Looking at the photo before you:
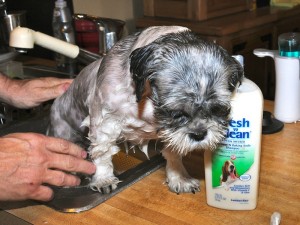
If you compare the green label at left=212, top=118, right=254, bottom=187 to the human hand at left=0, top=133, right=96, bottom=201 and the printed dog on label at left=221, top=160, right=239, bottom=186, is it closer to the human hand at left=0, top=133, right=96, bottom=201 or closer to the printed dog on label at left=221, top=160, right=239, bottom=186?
the printed dog on label at left=221, top=160, right=239, bottom=186

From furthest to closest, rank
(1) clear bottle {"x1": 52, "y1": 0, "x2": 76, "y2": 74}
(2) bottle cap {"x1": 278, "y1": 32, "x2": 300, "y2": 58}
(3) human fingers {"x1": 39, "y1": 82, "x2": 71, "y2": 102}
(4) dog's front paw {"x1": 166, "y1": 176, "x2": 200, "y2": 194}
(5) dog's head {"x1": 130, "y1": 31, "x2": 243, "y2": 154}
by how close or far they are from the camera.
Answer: (1) clear bottle {"x1": 52, "y1": 0, "x2": 76, "y2": 74} < (3) human fingers {"x1": 39, "y1": 82, "x2": 71, "y2": 102} < (2) bottle cap {"x1": 278, "y1": 32, "x2": 300, "y2": 58} < (4) dog's front paw {"x1": 166, "y1": 176, "x2": 200, "y2": 194} < (5) dog's head {"x1": 130, "y1": 31, "x2": 243, "y2": 154}

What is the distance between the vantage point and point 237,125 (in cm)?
87

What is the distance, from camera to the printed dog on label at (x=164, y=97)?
861 millimetres

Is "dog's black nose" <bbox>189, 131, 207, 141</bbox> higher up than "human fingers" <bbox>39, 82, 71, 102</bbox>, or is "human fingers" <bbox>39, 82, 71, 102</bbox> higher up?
"dog's black nose" <bbox>189, 131, 207, 141</bbox>

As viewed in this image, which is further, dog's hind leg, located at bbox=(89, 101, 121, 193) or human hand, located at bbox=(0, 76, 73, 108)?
human hand, located at bbox=(0, 76, 73, 108)

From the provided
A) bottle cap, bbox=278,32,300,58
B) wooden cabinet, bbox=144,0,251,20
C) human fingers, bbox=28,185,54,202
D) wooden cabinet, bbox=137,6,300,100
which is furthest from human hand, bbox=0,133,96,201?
wooden cabinet, bbox=144,0,251,20

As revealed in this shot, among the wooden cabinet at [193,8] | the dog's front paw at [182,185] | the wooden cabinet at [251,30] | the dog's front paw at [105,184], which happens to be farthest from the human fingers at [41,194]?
the wooden cabinet at [193,8]

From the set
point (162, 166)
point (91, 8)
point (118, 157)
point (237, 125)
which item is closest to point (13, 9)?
point (91, 8)

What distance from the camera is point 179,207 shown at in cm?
93

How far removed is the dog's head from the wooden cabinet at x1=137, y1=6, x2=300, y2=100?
1.40m

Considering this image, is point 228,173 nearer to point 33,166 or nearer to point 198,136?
point 198,136

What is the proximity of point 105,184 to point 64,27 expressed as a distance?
95 centimetres

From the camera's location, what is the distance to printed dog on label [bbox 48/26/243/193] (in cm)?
86

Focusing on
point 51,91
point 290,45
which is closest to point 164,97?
point 290,45
